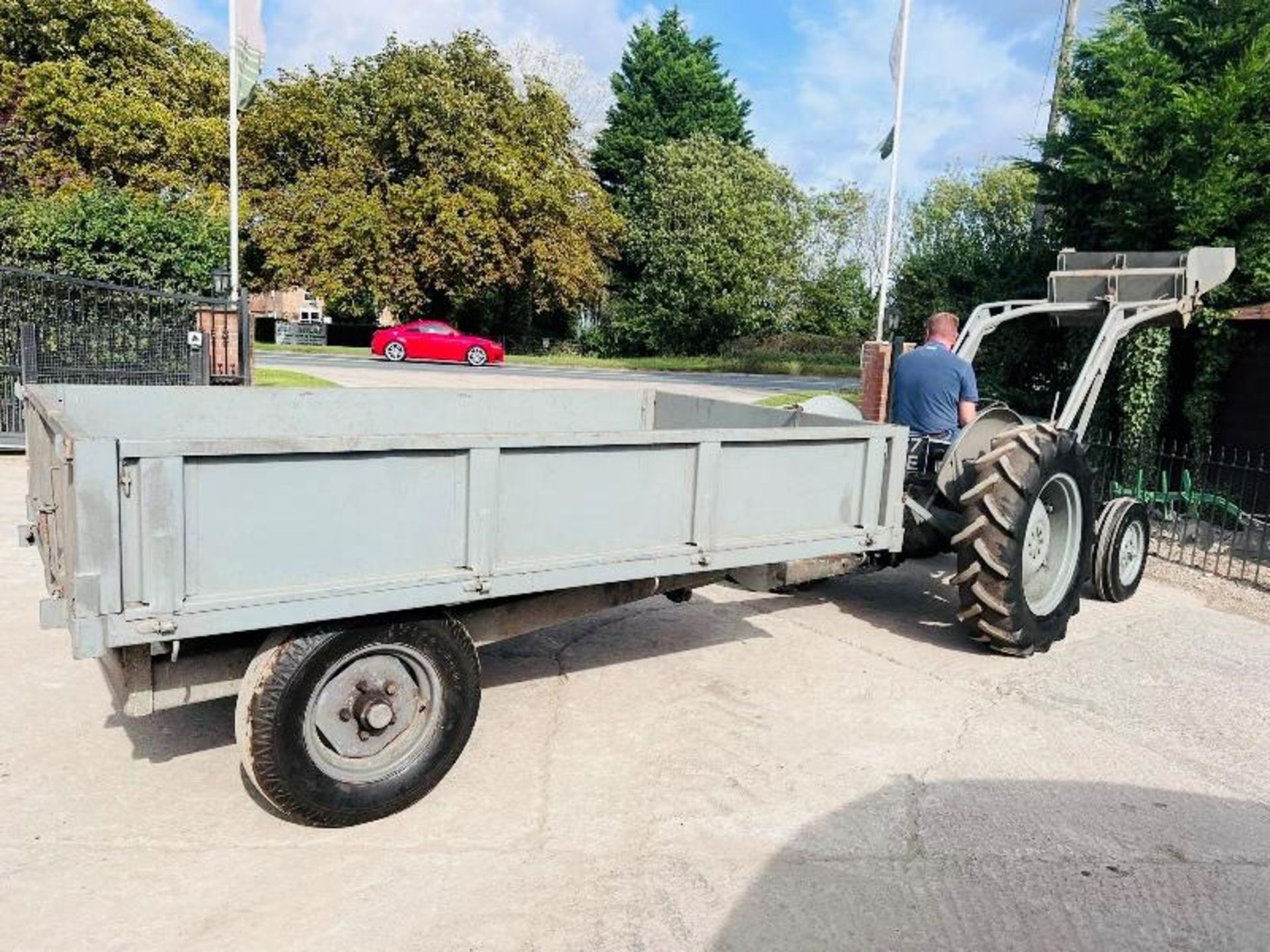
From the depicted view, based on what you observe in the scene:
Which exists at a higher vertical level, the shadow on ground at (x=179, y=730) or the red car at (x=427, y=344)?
the red car at (x=427, y=344)

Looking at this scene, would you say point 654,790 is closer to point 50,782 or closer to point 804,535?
point 804,535

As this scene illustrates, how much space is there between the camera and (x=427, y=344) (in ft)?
108

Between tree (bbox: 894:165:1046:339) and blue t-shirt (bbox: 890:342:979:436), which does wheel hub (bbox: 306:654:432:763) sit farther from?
tree (bbox: 894:165:1046:339)

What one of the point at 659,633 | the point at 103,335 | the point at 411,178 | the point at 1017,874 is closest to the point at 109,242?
the point at 103,335

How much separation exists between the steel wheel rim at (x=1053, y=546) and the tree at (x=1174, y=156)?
6.05m

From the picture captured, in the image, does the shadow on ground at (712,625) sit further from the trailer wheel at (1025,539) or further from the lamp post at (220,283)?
the lamp post at (220,283)

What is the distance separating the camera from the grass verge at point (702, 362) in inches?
1458

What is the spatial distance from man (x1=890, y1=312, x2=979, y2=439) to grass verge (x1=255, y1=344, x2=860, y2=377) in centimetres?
2999

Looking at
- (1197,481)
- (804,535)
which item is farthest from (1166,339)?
(804,535)

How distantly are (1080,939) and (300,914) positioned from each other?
2527 millimetres

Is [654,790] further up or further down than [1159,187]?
further down

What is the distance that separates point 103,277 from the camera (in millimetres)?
13805

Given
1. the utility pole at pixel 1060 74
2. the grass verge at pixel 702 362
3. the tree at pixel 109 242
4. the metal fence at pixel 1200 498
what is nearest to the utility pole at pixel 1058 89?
the utility pole at pixel 1060 74

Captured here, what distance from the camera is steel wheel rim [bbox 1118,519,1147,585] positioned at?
750 centimetres
